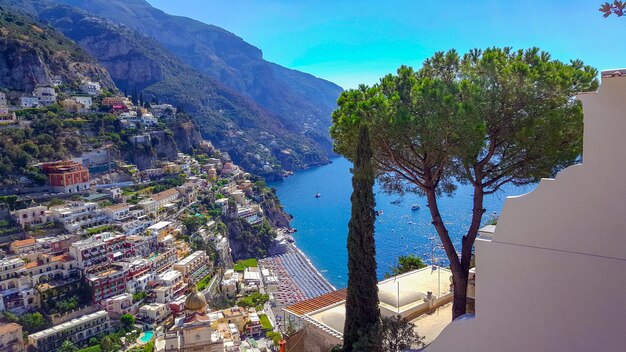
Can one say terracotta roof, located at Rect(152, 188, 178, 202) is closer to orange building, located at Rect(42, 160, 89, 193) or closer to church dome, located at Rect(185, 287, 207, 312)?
orange building, located at Rect(42, 160, 89, 193)

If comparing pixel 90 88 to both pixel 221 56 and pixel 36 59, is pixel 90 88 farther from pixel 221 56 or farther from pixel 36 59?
pixel 221 56

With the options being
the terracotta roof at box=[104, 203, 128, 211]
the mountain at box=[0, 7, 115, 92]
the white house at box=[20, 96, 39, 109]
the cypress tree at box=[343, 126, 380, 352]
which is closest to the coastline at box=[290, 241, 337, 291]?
the terracotta roof at box=[104, 203, 128, 211]

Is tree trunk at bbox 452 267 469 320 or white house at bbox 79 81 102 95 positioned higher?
white house at bbox 79 81 102 95

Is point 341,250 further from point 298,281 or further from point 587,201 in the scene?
Result: point 587,201

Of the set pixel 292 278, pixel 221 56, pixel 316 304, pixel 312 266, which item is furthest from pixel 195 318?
pixel 221 56

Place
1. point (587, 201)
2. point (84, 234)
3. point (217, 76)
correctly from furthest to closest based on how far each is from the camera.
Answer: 1. point (217, 76)
2. point (84, 234)
3. point (587, 201)

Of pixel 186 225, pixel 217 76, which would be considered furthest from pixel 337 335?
pixel 217 76

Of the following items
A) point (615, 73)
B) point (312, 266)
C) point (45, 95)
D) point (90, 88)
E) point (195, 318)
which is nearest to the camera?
point (615, 73)
